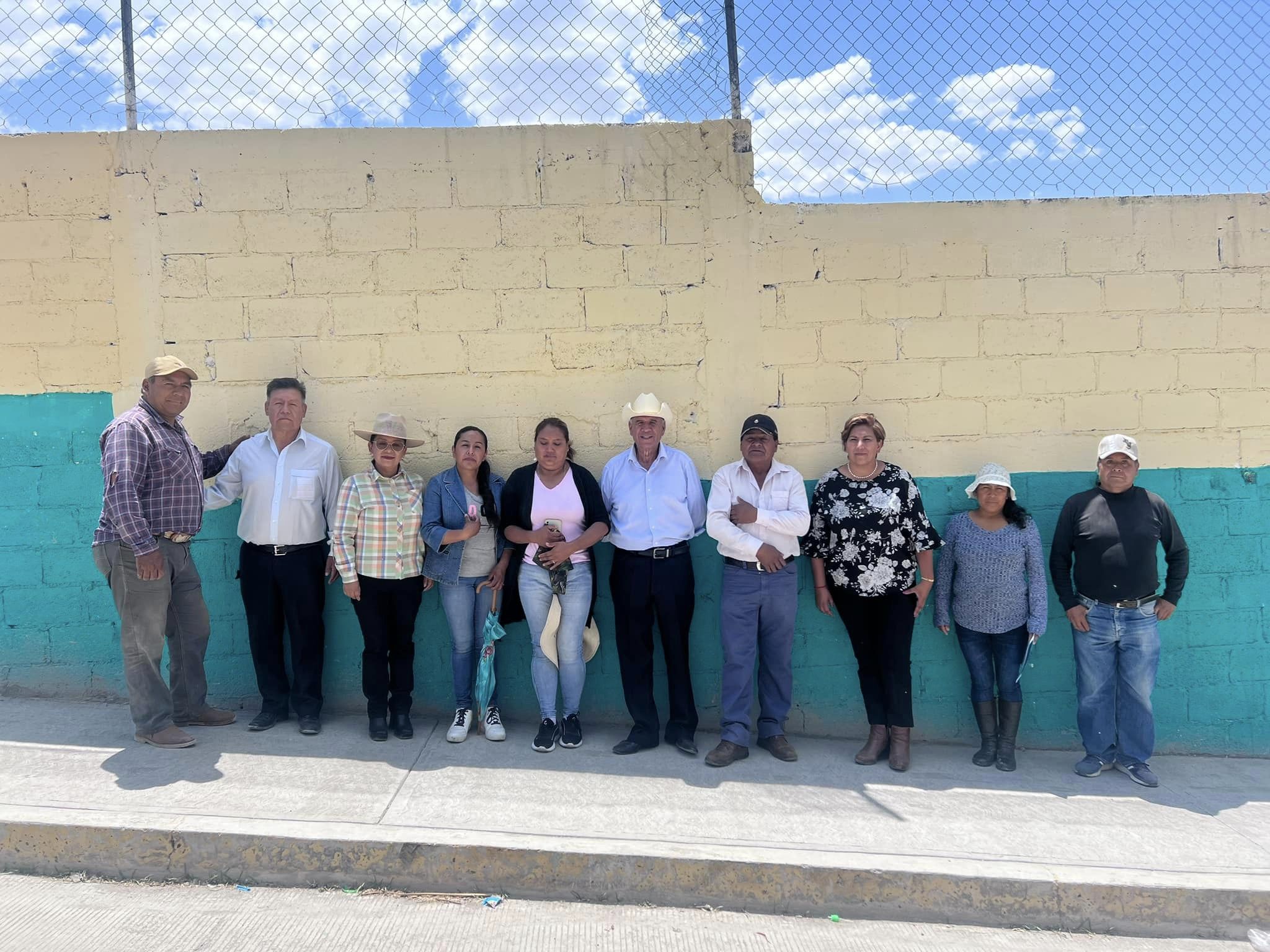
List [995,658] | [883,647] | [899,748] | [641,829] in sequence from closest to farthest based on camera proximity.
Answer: [641,829] → [899,748] → [883,647] → [995,658]

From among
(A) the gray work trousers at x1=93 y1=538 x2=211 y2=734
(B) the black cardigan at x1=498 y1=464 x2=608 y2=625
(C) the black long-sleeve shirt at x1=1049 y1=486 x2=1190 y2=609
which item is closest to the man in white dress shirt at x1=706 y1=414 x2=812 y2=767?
(B) the black cardigan at x1=498 y1=464 x2=608 y2=625

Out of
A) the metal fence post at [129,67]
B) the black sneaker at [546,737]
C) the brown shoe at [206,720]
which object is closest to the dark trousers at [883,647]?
the black sneaker at [546,737]

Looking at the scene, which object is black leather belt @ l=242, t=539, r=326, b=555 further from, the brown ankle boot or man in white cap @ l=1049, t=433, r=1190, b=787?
man in white cap @ l=1049, t=433, r=1190, b=787

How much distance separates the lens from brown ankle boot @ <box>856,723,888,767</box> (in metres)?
4.70

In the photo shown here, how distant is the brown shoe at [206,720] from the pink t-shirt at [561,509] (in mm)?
1933

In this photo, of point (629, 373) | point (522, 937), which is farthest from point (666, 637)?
point (522, 937)

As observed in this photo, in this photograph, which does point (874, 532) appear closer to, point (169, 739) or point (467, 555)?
point (467, 555)

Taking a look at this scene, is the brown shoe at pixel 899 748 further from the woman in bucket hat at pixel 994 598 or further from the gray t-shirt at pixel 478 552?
the gray t-shirt at pixel 478 552

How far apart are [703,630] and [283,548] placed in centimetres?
245

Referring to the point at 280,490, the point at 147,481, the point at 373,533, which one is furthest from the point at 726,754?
the point at 147,481

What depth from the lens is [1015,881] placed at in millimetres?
3529

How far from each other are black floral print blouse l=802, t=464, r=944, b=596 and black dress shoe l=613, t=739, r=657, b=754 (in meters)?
1.41

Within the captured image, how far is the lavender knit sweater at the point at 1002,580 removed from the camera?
4.71m

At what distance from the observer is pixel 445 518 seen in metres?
4.68
